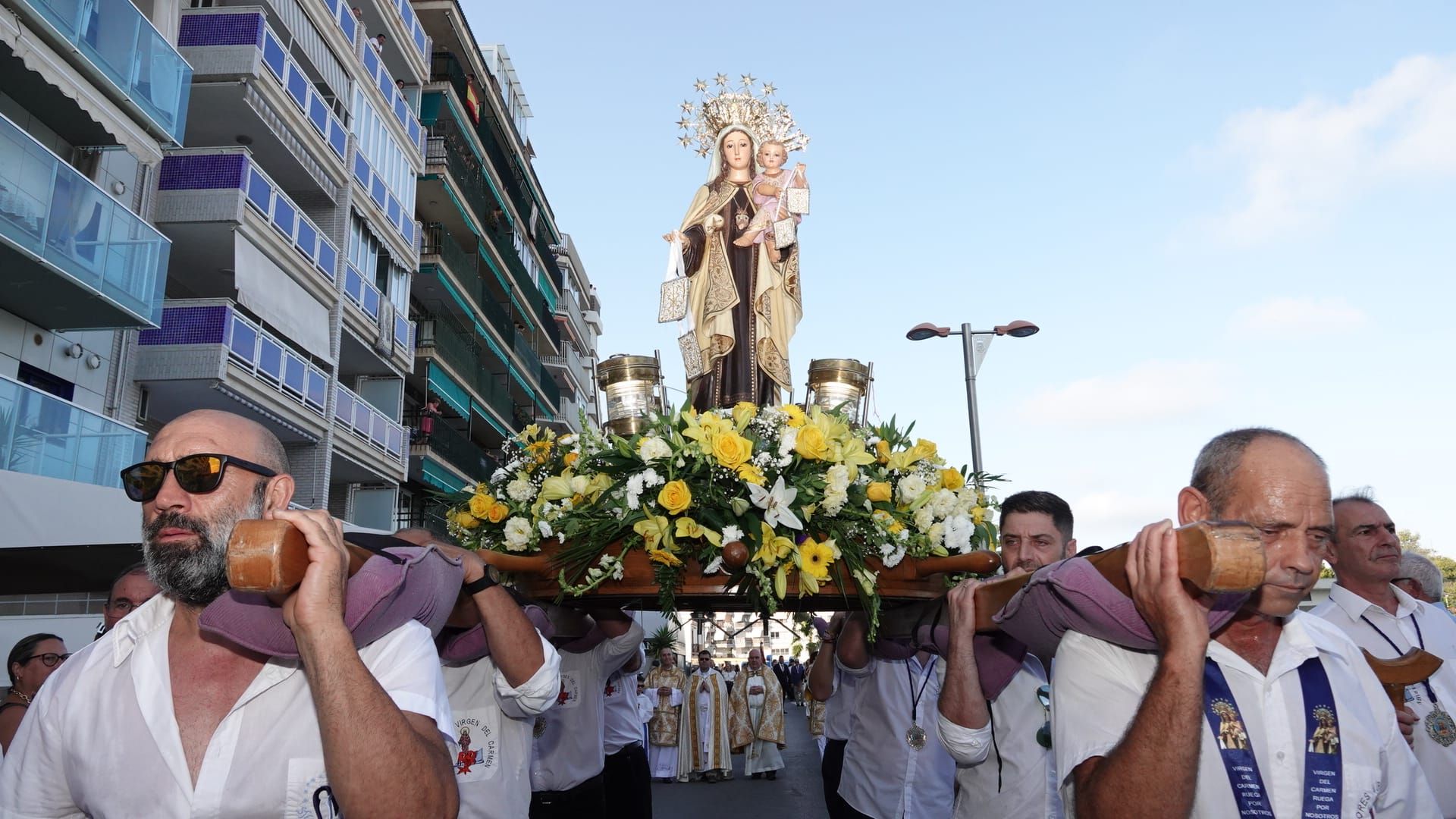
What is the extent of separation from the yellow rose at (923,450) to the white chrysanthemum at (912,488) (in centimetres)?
18

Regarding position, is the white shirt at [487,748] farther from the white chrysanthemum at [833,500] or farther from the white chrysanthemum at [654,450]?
the white chrysanthemum at [833,500]

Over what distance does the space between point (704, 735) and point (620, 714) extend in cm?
1146

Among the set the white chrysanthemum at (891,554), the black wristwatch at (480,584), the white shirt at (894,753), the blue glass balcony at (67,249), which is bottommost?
the white shirt at (894,753)

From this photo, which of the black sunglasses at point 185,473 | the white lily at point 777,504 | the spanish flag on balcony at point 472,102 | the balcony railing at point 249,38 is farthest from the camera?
the spanish flag on balcony at point 472,102

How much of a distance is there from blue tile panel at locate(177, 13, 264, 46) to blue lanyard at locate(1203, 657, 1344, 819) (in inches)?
826

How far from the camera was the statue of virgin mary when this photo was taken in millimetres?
6777

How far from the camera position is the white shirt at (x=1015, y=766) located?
13.4 ft

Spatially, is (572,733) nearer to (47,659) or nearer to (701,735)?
(47,659)

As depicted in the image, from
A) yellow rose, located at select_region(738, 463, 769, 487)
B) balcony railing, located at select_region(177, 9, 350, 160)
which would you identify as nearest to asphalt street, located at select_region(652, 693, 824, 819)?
yellow rose, located at select_region(738, 463, 769, 487)

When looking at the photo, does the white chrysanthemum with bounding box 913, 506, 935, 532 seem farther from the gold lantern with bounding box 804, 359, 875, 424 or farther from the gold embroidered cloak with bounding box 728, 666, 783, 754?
the gold embroidered cloak with bounding box 728, 666, 783, 754

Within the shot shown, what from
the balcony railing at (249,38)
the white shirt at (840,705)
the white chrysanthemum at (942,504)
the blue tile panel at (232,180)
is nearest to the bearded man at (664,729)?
the blue tile panel at (232,180)

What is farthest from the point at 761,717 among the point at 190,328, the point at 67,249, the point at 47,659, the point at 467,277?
the point at 467,277

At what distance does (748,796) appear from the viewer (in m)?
15.2

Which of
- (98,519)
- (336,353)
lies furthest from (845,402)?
(336,353)
